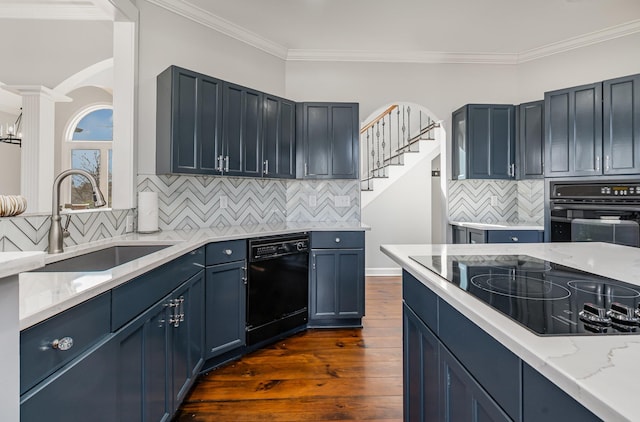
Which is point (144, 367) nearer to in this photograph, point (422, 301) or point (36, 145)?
point (422, 301)

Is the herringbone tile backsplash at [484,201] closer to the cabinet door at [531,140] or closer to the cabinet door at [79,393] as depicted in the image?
the cabinet door at [531,140]

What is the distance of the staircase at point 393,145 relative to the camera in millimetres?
5508

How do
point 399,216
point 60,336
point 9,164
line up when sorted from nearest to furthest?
1. point 60,336
2. point 9,164
3. point 399,216

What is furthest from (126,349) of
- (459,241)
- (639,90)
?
(639,90)

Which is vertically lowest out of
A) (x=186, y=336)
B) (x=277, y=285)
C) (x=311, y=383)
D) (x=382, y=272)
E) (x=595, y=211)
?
(x=311, y=383)

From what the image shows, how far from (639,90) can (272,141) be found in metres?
3.28

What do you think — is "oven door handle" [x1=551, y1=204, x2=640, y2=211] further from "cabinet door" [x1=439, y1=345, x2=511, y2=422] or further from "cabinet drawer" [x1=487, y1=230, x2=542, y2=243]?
"cabinet door" [x1=439, y1=345, x2=511, y2=422]

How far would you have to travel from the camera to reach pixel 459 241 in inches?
161

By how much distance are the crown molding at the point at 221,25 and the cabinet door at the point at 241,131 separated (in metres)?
→ 0.77

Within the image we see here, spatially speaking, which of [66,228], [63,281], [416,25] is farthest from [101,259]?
[416,25]

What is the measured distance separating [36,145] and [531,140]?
4.82 meters

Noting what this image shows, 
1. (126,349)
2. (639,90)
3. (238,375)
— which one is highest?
(639,90)

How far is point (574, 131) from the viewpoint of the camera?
11.1ft

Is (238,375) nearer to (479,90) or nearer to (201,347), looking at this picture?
(201,347)
